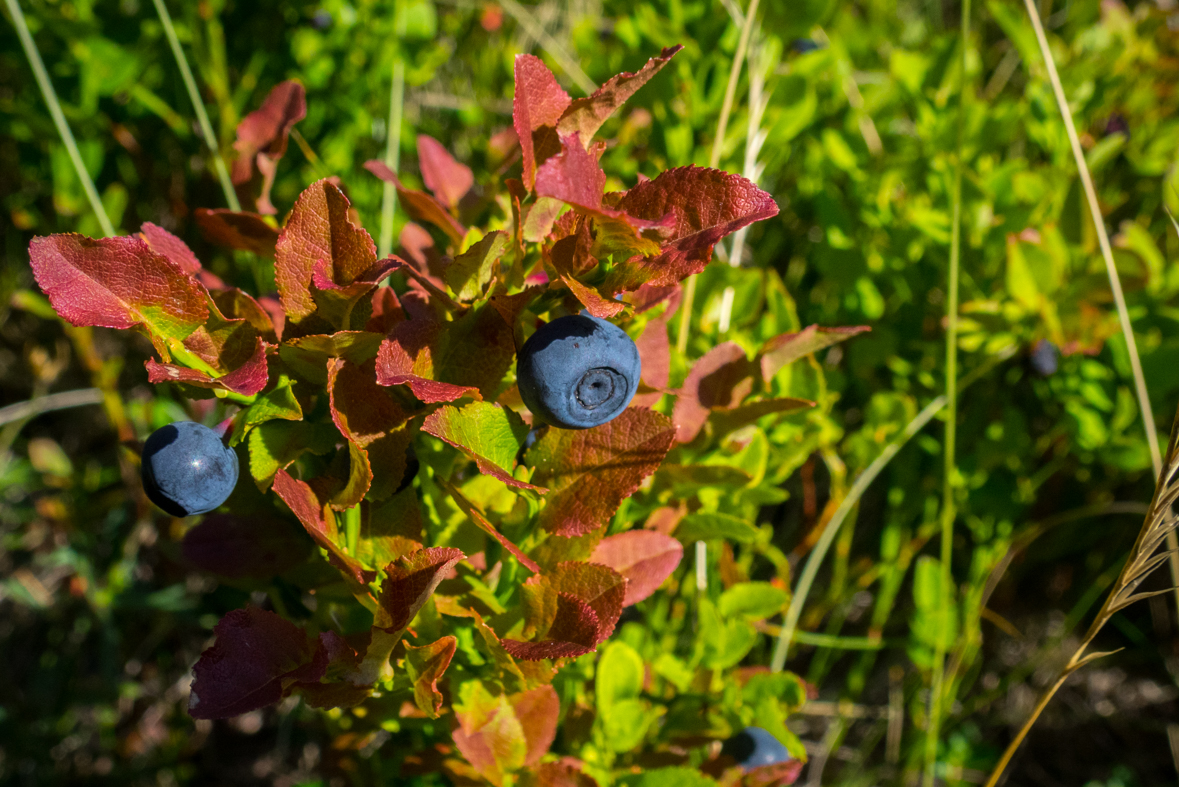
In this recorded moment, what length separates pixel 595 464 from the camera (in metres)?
0.52

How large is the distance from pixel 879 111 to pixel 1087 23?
51 cm

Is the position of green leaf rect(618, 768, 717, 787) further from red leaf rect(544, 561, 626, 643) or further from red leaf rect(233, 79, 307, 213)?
red leaf rect(233, 79, 307, 213)

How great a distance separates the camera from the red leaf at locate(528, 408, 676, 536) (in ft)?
1.66

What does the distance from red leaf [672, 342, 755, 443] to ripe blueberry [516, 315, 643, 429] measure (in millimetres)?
181

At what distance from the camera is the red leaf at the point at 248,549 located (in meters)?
0.62

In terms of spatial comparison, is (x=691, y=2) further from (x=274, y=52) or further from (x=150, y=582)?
(x=150, y=582)

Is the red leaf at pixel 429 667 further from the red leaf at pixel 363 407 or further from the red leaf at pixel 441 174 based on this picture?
the red leaf at pixel 441 174

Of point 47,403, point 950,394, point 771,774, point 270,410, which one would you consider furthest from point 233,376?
point 47,403

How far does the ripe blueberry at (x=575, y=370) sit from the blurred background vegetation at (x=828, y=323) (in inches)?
15.1

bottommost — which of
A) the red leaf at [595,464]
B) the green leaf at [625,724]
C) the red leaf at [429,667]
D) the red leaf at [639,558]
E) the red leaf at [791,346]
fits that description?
the green leaf at [625,724]

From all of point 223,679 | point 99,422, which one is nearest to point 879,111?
point 223,679

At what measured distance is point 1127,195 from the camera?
1470 mm

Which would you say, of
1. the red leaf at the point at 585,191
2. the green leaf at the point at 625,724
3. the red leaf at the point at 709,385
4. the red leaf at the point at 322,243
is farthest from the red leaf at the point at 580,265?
the green leaf at the point at 625,724

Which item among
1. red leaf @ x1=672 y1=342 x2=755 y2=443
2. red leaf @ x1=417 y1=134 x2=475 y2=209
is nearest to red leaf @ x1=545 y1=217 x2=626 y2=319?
red leaf @ x1=672 y1=342 x2=755 y2=443
